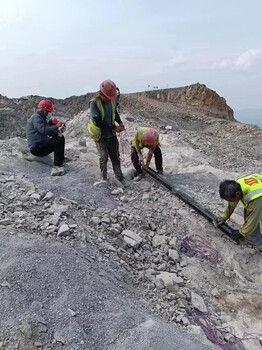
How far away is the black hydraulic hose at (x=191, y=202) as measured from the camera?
5449 mm

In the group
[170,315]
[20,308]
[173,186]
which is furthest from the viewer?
[173,186]

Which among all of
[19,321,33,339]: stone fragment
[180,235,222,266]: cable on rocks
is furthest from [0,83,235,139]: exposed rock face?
[19,321,33,339]: stone fragment

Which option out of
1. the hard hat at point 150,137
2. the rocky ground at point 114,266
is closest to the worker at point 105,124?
the rocky ground at point 114,266

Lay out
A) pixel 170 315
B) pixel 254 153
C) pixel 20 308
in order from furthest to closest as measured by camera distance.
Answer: pixel 254 153 → pixel 170 315 → pixel 20 308

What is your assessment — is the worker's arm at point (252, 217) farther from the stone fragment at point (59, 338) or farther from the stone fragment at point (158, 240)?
the stone fragment at point (59, 338)

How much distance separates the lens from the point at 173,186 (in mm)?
6578

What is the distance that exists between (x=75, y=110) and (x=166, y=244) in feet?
42.2

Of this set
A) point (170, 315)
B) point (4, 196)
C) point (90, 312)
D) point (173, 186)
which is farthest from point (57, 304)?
point (173, 186)

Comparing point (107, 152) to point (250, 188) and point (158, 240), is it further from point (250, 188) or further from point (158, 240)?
point (250, 188)

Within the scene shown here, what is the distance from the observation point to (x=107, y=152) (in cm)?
648

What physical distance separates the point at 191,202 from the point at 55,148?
2.58 m

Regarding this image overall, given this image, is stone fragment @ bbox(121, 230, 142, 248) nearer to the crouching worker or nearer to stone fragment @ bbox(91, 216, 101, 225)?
stone fragment @ bbox(91, 216, 101, 225)

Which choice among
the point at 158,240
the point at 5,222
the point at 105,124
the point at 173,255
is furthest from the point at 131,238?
the point at 105,124

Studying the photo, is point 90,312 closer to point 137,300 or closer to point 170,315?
point 137,300
